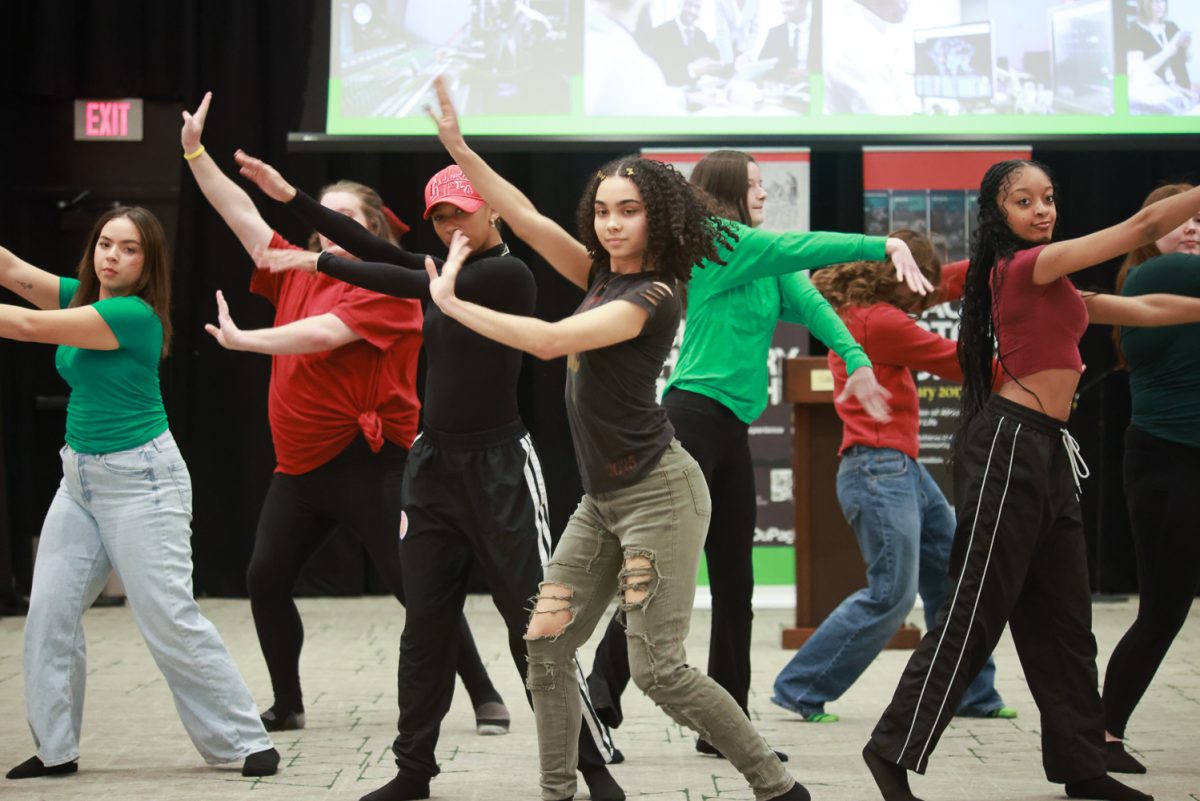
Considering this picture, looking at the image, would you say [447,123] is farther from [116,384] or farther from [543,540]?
[116,384]

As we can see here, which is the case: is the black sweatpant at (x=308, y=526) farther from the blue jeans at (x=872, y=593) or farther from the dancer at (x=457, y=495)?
the blue jeans at (x=872, y=593)

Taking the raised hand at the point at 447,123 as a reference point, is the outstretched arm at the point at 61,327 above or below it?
below

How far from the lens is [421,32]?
6.57 meters

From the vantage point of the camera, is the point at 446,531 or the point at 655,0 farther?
the point at 655,0

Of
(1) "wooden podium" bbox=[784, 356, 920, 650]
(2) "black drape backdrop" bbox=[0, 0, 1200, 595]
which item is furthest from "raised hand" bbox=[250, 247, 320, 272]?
(2) "black drape backdrop" bbox=[0, 0, 1200, 595]

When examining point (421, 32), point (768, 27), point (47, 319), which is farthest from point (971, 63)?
point (47, 319)

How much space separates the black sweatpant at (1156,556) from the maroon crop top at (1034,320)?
0.62 m

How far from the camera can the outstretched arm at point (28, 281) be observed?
3.76 meters

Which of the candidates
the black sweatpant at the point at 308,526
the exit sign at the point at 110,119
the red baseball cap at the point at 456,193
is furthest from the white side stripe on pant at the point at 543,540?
the exit sign at the point at 110,119

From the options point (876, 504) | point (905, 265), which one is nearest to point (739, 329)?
point (905, 265)

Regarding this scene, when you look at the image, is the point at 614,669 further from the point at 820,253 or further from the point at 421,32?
Answer: the point at 421,32

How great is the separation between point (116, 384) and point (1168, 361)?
8.88ft

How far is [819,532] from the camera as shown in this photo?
5992 millimetres

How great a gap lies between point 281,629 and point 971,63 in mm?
4096
